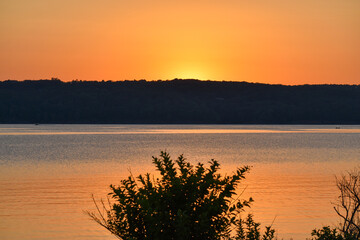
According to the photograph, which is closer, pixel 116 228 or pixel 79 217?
pixel 116 228

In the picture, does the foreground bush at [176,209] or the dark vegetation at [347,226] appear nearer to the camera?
the foreground bush at [176,209]

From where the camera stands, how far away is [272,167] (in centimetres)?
7006

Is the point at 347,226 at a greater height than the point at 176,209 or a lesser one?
lesser

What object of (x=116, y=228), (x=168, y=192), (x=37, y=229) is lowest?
(x=37, y=229)

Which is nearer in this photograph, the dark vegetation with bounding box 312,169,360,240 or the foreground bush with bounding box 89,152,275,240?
the foreground bush with bounding box 89,152,275,240

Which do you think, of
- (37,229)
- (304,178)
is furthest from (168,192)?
(304,178)

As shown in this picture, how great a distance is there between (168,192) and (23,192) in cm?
3321

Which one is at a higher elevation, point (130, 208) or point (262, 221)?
point (130, 208)

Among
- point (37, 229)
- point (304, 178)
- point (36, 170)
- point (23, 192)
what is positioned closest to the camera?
point (37, 229)

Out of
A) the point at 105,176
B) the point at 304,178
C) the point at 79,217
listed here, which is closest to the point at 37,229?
the point at 79,217

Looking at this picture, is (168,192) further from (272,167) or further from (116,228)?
(272,167)

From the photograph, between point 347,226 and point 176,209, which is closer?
point 176,209

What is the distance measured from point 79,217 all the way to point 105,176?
25.0m

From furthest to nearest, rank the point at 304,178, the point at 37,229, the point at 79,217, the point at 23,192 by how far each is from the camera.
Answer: the point at 304,178
the point at 23,192
the point at 79,217
the point at 37,229
